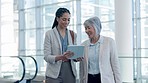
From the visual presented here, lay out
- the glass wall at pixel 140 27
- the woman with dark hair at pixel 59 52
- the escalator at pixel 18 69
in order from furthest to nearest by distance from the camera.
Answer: the glass wall at pixel 140 27, the escalator at pixel 18 69, the woman with dark hair at pixel 59 52

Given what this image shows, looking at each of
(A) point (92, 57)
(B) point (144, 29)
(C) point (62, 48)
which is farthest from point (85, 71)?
(B) point (144, 29)

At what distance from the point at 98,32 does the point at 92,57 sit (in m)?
0.31


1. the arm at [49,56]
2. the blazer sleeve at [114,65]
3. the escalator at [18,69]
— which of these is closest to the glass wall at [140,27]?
the escalator at [18,69]

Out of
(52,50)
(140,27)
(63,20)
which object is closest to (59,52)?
(52,50)

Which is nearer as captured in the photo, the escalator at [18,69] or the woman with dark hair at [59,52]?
the woman with dark hair at [59,52]

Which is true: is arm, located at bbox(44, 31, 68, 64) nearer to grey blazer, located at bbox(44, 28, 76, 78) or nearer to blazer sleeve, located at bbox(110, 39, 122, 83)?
grey blazer, located at bbox(44, 28, 76, 78)

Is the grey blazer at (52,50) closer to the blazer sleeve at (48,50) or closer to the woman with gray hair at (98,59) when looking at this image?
the blazer sleeve at (48,50)

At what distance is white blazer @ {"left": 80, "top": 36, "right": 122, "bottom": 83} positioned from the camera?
3.37 meters

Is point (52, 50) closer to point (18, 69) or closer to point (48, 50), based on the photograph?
point (48, 50)

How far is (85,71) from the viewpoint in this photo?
3420 mm

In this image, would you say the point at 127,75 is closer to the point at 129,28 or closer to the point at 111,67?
the point at 129,28

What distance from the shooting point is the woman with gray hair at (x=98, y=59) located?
3361 mm

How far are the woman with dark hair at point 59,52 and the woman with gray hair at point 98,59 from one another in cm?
18

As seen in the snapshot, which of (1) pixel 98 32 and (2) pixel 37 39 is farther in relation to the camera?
(2) pixel 37 39
